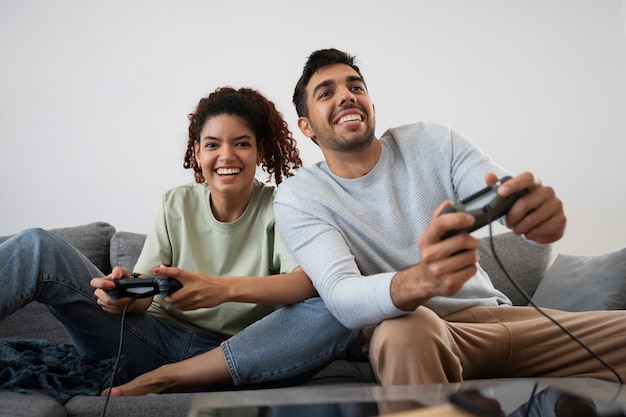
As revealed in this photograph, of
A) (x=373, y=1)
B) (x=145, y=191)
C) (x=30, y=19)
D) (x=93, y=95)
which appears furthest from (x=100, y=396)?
(x=373, y=1)

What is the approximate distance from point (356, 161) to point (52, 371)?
0.86m

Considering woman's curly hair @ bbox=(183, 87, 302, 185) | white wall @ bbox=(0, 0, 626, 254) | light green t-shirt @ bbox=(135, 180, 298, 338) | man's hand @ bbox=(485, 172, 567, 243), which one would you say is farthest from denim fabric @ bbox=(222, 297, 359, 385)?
white wall @ bbox=(0, 0, 626, 254)

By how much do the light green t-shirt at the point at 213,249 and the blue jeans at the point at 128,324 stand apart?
15 centimetres

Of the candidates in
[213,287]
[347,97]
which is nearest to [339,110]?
[347,97]

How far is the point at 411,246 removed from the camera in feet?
5.16

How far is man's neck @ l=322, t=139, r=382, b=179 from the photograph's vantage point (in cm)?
169

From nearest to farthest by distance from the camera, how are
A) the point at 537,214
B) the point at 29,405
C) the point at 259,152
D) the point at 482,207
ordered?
1. the point at 482,207
2. the point at 537,214
3. the point at 29,405
4. the point at 259,152

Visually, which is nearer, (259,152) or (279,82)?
(259,152)

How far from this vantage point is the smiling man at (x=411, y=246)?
1173 millimetres

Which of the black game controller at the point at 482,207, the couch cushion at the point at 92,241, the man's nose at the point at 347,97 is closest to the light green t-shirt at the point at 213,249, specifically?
the man's nose at the point at 347,97

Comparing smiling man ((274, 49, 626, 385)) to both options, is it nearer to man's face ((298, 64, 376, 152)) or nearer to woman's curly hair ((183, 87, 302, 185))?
man's face ((298, 64, 376, 152))

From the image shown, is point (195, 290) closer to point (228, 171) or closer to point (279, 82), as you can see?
point (228, 171)

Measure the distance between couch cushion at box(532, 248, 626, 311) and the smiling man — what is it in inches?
14.1

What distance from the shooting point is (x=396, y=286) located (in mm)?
1194
